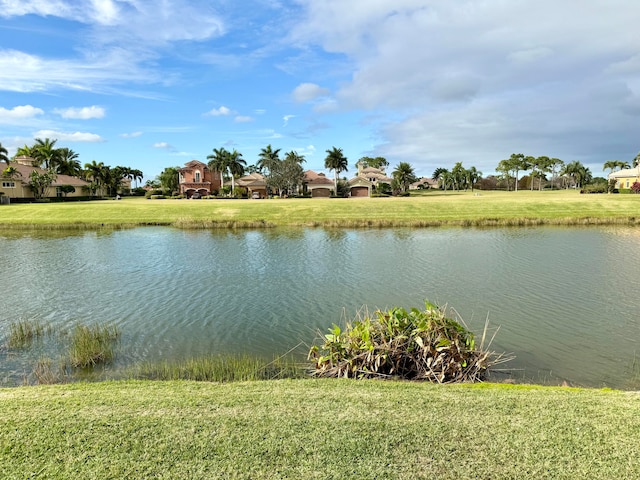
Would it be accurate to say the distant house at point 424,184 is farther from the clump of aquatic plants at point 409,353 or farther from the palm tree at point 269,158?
the clump of aquatic plants at point 409,353

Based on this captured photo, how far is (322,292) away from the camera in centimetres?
1855

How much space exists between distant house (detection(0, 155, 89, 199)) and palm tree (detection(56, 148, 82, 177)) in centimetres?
607

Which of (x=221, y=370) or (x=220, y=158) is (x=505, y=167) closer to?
(x=220, y=158)

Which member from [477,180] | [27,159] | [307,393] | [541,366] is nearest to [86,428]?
[307,393]

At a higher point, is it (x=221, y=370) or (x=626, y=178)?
(x=626, y=178)

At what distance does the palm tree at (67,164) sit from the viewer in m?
102

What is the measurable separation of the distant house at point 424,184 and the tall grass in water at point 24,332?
133 metres

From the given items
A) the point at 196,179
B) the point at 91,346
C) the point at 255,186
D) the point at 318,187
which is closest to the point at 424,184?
the point at 318,187

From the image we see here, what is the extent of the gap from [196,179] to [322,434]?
10037 centimetres

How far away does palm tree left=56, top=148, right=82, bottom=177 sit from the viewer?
102m

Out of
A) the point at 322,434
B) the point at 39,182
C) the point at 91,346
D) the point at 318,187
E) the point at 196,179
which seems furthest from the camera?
the point at 318,187

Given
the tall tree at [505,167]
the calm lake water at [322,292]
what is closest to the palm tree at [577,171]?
the tall tree at [505,167]

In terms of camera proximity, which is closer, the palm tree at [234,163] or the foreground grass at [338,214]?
the foreground grass at [338,214]

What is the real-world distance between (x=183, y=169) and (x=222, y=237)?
68818mm
